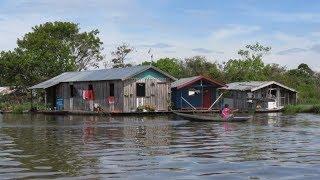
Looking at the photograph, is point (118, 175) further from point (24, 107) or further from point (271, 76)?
point (271, 76)

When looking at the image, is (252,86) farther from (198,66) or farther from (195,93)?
(198,66)

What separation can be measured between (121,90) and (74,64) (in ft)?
56.0

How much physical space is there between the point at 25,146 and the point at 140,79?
22.2 m

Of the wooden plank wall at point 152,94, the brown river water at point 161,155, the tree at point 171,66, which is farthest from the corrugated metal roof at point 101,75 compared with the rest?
the tree at point 171,66

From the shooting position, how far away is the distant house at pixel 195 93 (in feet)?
138

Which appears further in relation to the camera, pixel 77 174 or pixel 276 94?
pixel 276 94

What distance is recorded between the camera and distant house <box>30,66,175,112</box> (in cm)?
3834

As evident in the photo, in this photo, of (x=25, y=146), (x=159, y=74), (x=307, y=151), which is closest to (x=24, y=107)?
(x=159, y=74)

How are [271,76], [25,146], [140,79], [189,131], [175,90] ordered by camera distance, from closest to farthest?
[25,146] → [189,131] → [140,79] → [175,90] → [271,76]

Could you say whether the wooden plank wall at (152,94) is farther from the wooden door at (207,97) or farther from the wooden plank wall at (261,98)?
the wooden plank wall at (261,98)

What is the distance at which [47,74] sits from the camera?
51375 millimetres

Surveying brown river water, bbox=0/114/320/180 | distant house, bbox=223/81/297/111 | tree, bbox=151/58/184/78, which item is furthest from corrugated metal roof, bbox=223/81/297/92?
brown river water, bbox=0/114/320/180

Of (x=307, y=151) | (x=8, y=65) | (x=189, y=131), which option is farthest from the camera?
(x=8, y=65)

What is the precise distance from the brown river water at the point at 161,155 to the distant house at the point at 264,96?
70.0ft
